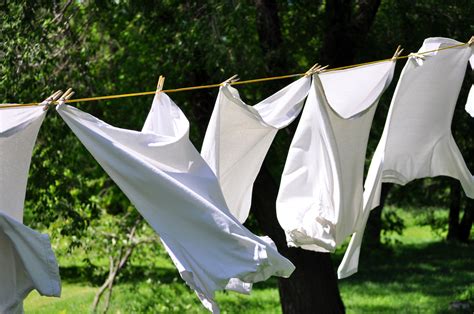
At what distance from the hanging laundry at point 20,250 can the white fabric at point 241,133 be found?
1115 millimetres

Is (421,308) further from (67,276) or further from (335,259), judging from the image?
(67,276)

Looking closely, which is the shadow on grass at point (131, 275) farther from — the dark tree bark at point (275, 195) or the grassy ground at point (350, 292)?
the dark tree bark at point (275, 195)

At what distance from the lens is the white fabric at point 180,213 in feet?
12.3

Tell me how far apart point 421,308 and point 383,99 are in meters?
2.97

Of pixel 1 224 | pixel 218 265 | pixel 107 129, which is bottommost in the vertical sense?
pixel 218 265

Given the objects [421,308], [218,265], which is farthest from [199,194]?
[421,308]

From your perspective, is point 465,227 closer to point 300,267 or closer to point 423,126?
point 300,267

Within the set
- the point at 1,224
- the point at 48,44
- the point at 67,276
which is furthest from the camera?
the point at 67,276

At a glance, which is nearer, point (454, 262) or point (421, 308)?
point (421, 308)

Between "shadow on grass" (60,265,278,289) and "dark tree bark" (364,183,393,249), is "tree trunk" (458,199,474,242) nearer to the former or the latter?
"dark tree bark" (364,183,393,249)

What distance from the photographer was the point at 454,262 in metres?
12.4

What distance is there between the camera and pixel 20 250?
3527 mm

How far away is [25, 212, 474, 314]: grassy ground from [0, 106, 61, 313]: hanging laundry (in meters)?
5.22

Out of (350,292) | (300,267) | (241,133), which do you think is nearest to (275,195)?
(300,267)
